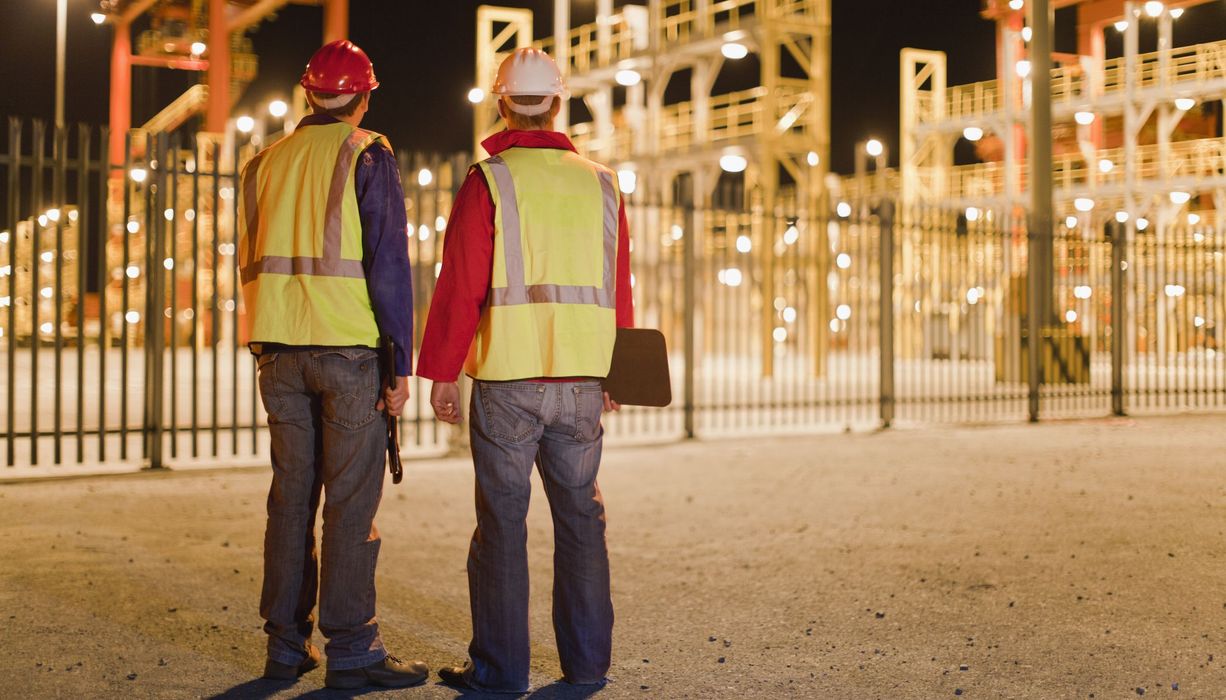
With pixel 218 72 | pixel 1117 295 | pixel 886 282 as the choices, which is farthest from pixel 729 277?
pixel 218 72

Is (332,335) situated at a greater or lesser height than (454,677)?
greater

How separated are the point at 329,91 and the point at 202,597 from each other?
233 cm

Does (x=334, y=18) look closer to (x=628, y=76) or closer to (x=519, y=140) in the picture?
→ (x=628, y=76)

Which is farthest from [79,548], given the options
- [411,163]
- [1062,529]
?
[1062,529]

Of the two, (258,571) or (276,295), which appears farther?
(258,571)

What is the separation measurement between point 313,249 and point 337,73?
55cm

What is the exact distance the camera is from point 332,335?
3.71 m

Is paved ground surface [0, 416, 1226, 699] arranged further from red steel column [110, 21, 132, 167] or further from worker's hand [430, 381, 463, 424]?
red steel column [110, 21, 132, 167]

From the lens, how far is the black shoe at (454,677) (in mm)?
3900

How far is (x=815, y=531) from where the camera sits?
6852 mm

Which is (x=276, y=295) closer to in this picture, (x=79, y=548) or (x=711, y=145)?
(x=79, y=548)

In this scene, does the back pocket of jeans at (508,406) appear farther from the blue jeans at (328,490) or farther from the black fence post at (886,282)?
the black fence post at (886,282)

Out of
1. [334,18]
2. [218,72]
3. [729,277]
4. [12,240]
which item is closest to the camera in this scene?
[12,240]

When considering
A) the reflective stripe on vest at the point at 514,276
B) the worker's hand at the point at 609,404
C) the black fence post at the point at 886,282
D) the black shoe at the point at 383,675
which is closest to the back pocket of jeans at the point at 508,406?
the reflective stripe on vest at the point at 514,276
